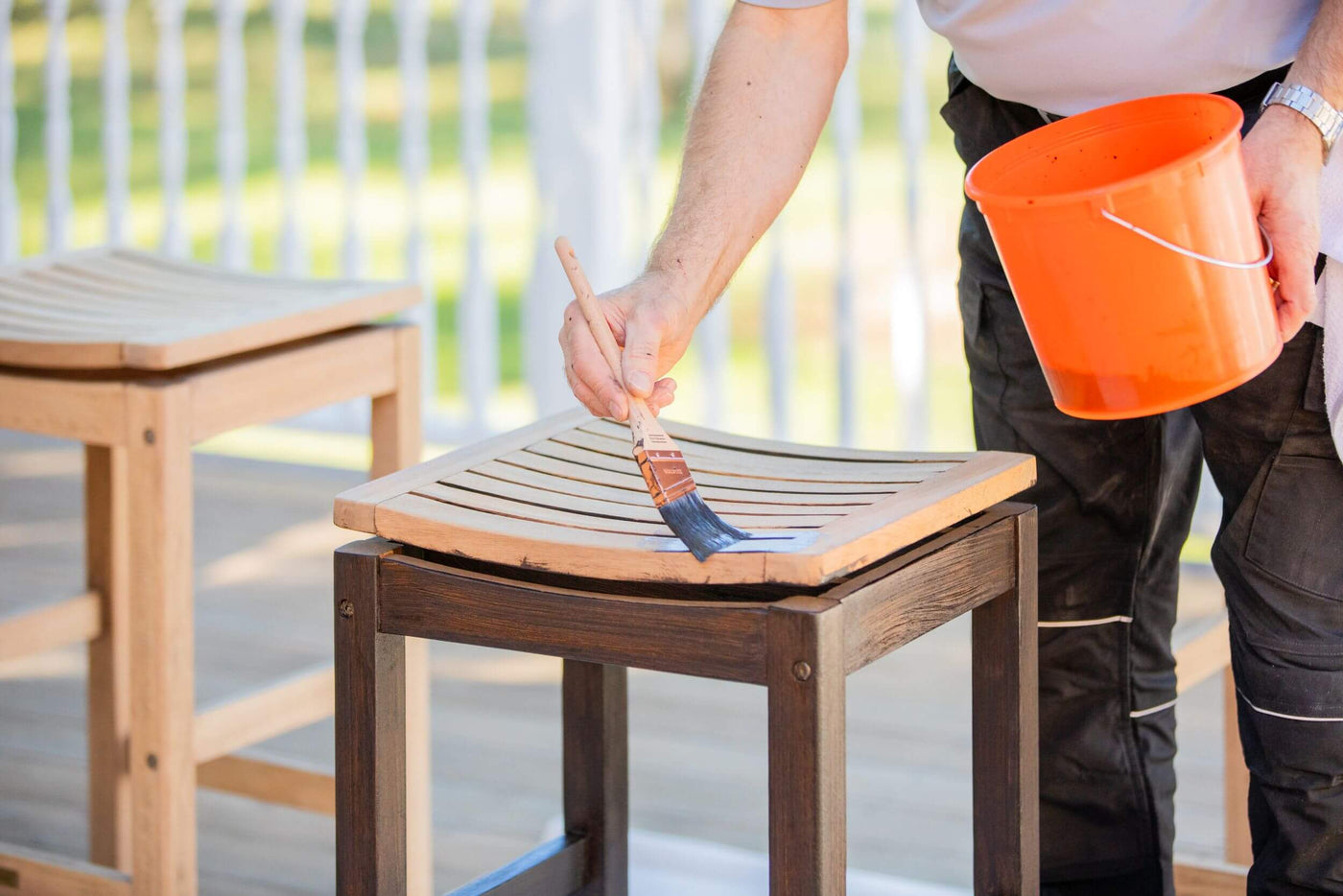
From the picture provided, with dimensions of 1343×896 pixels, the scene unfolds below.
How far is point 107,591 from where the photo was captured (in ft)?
6.14

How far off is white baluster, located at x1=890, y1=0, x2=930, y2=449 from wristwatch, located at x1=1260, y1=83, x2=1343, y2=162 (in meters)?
1.57

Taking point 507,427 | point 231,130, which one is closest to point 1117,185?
point 507,427

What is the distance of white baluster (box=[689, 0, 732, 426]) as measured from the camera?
108 inches

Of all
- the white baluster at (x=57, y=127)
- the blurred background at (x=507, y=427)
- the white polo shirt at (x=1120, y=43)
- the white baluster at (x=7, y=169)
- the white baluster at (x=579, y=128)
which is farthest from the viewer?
the white baluster at (x=7, y=169)

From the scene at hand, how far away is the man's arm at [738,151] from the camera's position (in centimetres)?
120

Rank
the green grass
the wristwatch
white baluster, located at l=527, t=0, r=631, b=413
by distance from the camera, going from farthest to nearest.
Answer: the green grass → white baluster, located at l=527, t=0, r=631, b=413 → the wristwatch

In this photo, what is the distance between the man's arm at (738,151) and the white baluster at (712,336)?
1448 mm

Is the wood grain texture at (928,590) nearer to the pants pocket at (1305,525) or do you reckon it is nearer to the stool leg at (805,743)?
the stool leg at (805,743)

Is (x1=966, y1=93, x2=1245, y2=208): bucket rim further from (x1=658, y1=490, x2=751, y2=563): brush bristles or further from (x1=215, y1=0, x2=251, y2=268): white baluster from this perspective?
(x1=215, y1=0, x2=251, y2=268): white baluster

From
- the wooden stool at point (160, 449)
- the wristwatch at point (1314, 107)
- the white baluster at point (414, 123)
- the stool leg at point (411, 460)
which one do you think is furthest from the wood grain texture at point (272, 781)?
the white baluster at point (414, 123)

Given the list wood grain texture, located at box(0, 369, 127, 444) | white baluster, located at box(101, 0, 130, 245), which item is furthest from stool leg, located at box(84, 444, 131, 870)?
white baluster, located at box(101, 0, 130, 245)

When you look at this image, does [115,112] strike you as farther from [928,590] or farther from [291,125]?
[928,590]

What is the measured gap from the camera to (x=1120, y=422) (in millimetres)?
1382

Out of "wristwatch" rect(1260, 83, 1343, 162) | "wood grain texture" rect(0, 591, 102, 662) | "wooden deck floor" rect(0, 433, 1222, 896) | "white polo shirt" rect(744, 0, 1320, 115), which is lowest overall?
"wooden deck floor" rect(0, 433, 1222, 896)
